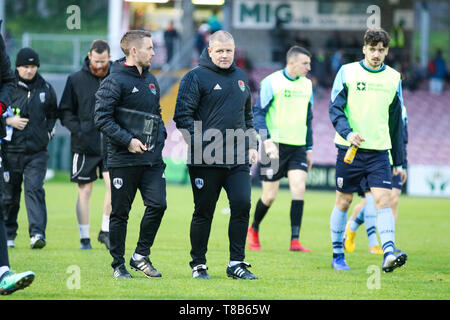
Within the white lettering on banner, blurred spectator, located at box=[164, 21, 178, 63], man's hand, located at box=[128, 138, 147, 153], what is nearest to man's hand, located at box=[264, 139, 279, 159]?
man's hand, located at box=[128, 138, 147, 153]

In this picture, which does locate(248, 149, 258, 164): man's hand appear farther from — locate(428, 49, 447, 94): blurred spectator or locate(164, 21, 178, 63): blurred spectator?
locate(428, 49, 447, 94): blurred spectator

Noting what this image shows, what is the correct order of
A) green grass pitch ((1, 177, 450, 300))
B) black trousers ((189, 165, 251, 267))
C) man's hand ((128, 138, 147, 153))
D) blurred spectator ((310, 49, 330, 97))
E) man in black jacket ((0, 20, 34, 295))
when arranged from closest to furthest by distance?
1. man in black jacket ((0, 20, 34, 295))
2. green grass pitch ((1, 177, 450, 300))
3. man's hand ((128, 138, 147, 153))
4. black trousers ((189, 165, 251, 267))
5. blurred spectator ((310, 49, 330, 97))

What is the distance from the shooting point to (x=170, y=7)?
43.8m

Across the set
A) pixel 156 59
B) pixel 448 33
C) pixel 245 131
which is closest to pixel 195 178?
pixel 245 131

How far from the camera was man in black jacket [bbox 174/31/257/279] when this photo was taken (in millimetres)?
8609

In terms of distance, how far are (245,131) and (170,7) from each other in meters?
35.7

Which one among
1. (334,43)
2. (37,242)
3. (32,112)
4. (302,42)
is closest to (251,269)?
(37,242)

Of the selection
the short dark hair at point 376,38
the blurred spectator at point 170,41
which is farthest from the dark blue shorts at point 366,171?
the blurred spectator at point 170,41

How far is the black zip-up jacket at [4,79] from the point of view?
737 centimetres

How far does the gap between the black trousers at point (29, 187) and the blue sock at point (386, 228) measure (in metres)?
4.47

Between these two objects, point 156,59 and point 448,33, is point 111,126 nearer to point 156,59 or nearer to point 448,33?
point 156,59

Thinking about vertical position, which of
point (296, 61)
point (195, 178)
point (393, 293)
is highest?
point (296, 61)

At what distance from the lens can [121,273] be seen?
340 inches
